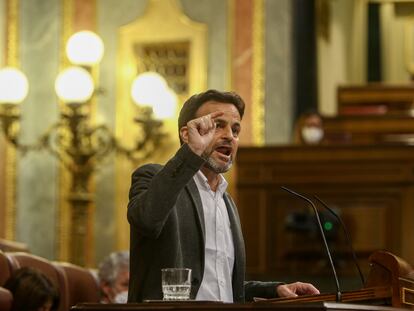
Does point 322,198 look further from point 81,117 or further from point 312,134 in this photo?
point 81,117

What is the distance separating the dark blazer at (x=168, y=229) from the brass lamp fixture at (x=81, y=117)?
729cm

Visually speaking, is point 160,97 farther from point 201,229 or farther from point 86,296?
point 201,229

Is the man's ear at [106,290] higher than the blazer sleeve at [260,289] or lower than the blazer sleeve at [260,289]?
lower

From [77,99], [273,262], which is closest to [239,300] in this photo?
[273,262]

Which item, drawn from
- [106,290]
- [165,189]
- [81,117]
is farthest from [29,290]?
[81,117]

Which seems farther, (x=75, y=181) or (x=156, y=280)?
(x=75, y=181)

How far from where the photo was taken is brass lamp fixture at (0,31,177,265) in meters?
11.1

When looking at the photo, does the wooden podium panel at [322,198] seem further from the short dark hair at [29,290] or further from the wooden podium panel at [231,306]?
the wooden podium panel at [231,306]

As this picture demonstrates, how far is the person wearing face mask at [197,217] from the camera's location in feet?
11.7

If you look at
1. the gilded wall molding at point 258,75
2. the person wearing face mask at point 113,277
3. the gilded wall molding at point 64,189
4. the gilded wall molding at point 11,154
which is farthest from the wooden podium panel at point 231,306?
the gilded wall molding at point 11,154

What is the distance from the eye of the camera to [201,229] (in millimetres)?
3775

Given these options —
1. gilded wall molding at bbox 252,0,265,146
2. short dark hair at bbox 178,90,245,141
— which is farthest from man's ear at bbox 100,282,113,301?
gilded wall molding at bbox 252,0,265,146

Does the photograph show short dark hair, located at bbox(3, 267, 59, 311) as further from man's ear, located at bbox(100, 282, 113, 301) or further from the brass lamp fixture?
the brass lamp fixture

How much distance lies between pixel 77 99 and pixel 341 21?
18.9 feet
